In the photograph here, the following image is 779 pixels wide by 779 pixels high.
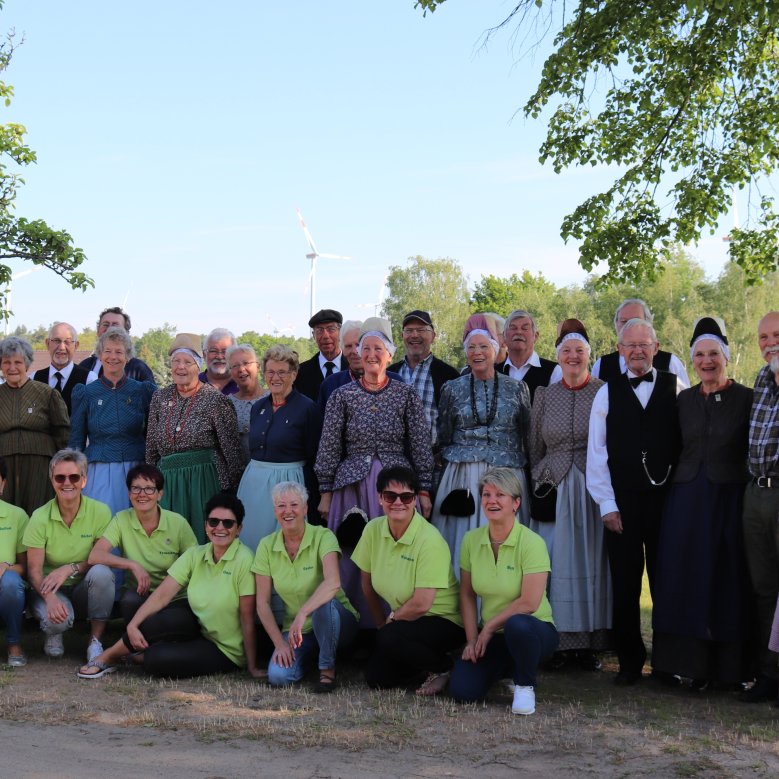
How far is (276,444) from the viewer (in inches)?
269

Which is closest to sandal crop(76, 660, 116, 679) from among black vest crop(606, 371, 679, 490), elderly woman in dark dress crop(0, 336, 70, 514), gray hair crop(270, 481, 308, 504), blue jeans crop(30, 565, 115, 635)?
blue jeans crop(30, 565, 115, 635)

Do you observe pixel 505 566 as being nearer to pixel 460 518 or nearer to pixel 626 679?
pixel 460 518

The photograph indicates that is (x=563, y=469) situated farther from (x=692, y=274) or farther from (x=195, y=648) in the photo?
(x=692, y=274)

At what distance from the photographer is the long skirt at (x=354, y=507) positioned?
21.4ft

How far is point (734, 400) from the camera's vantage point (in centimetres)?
602

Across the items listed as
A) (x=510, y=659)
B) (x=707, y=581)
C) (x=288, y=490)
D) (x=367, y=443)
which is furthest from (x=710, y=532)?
(x=288, y=490)

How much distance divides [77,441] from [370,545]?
2.51 meters

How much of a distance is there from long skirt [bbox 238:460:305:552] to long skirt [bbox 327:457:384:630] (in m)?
0.36

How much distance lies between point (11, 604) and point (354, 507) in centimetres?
229

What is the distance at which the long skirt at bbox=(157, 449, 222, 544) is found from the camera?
7117mm

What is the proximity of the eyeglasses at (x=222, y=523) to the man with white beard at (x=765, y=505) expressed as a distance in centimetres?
313

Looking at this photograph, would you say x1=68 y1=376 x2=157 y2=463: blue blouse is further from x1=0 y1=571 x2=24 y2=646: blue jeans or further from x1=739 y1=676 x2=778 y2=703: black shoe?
x1=739 y1=676 x2=778 y2=703: black shoe

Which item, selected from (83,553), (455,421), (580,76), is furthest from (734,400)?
(580,76)

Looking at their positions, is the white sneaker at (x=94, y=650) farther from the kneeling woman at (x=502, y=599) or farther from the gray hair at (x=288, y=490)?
the kneeling woman at (x=502, y=599)
